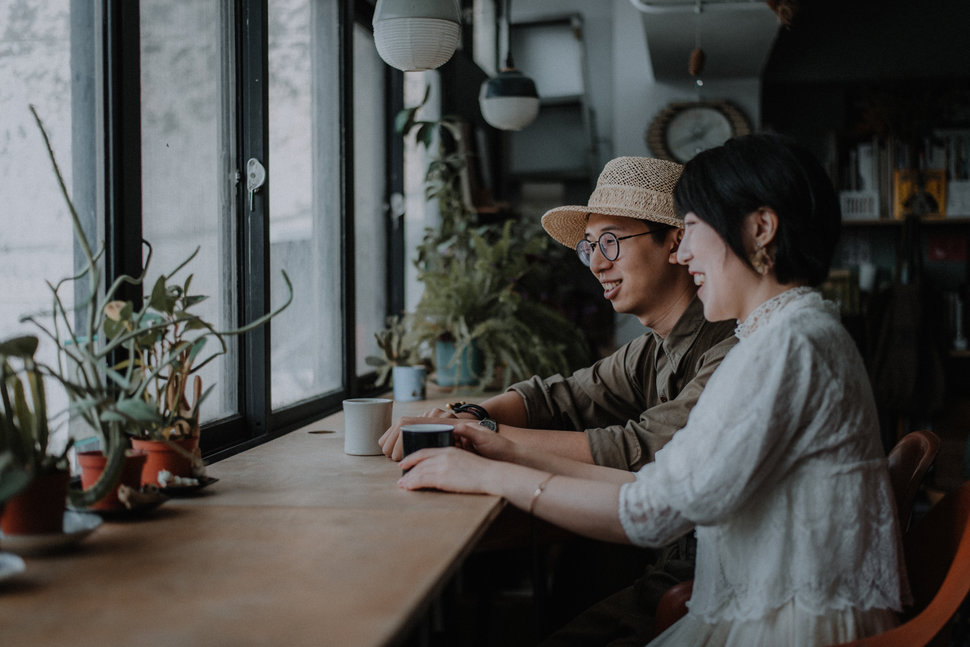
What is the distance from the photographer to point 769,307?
1344 mm

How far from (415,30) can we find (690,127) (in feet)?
11.8

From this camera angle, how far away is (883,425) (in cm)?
514

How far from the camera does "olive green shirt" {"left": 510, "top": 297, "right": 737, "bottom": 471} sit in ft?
5.93

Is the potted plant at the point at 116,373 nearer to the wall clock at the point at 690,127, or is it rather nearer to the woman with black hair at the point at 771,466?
the woman with black hair at the point at 771,466

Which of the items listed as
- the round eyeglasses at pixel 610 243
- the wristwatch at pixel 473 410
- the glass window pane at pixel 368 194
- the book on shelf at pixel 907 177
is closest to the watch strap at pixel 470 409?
the wristwatch at pixel 473 410

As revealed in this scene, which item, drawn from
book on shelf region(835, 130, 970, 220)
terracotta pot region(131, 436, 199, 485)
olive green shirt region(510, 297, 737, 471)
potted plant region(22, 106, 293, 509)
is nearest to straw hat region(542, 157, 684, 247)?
olive green shirt region(510, 297, 737, 471)

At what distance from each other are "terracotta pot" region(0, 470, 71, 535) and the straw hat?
4.44 feet

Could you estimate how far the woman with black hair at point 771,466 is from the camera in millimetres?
1207

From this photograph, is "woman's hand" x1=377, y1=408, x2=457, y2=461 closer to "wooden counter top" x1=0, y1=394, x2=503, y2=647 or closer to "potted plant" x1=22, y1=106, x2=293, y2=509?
"wooden counter top" x1=0, y1=394, x2=503, y2=647

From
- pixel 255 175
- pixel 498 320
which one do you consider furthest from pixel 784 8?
pixel 255 175

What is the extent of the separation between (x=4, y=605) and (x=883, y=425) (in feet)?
16.6

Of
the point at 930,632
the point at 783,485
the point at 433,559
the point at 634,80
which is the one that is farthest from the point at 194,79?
the point at 634,80

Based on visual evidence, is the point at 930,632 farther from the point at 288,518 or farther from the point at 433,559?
the point at 288,518

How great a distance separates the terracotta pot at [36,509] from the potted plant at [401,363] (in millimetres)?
1816
